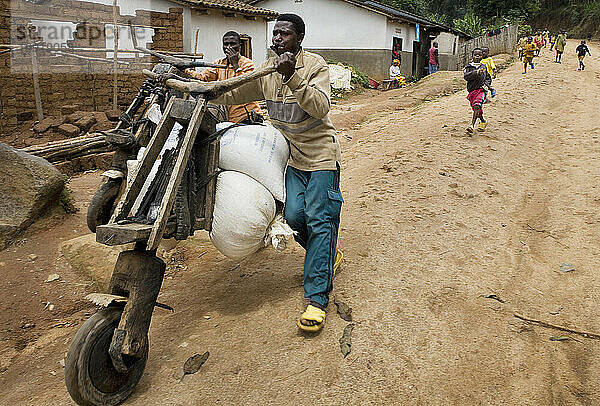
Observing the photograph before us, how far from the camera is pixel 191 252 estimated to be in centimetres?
500

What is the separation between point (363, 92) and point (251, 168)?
55.3ft

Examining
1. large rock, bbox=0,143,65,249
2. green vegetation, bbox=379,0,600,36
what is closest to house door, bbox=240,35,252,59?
large rock, bbox=0,143,65,249

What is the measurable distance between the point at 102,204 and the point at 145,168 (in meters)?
2.57

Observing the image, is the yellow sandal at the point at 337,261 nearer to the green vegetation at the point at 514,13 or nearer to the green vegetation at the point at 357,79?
the green vegetation at the point at 357,79

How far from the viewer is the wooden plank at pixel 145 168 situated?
2.68 meters

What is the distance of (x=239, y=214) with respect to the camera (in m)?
3.00

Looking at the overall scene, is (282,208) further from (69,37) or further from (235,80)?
(69,37)

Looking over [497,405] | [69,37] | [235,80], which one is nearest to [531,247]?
[497,405]

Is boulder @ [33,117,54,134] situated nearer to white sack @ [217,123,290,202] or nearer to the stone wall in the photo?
white sack @ [217,123,290,202]

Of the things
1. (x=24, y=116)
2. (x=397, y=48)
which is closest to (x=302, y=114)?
(x=24, y=116)

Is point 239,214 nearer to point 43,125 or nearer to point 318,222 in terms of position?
point 318,222

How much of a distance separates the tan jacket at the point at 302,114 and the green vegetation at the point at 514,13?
32.7m

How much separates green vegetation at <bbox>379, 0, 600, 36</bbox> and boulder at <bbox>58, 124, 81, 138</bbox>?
96.7ft

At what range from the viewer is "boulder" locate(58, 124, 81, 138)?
28.7ft
